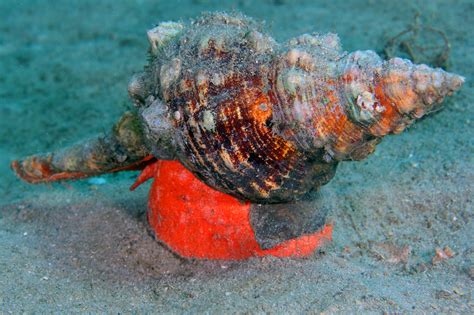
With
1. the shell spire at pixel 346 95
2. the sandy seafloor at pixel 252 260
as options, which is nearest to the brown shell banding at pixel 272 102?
the shell spire at pixel 346 95

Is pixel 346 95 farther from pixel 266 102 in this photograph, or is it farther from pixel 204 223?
pixel 204 223

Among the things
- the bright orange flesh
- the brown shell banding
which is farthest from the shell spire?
the bright orange flesh

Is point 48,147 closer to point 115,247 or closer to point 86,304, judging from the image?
point 115,247

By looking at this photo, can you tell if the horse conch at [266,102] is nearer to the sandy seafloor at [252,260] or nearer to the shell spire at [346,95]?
the shell spire at [346,95]

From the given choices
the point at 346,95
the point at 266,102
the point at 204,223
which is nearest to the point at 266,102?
the point at 266,102

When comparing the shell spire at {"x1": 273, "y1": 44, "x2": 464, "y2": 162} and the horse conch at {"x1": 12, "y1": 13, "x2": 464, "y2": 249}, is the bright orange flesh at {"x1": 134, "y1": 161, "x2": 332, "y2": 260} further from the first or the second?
the shell spire at {"x1": 273, "y1": 44, "x2": 464, "y2": 162}

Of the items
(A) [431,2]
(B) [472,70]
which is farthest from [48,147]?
(A) [431,2]

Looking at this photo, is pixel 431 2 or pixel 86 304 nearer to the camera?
pixel 86 304
